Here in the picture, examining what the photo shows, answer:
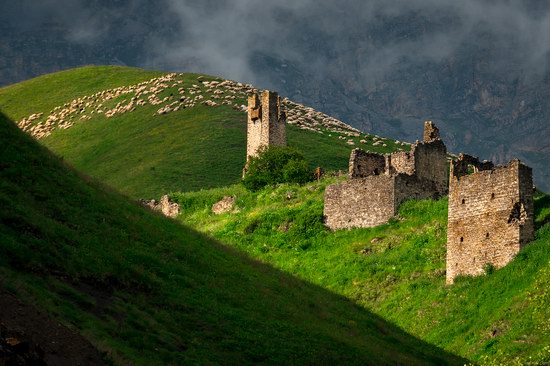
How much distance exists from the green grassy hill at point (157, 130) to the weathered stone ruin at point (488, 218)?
163ft

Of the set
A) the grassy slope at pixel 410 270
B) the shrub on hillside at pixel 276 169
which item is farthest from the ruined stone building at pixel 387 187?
the shrub on hillside at pixel 276 169

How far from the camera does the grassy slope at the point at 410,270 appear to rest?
4159 cm

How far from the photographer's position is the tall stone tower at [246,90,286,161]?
298 feet

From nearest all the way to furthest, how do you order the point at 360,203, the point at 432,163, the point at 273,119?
the point at 360,203, the point at 432,163, the point at 273,119

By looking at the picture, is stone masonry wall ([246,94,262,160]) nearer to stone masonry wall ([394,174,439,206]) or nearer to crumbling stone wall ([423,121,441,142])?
crumbling stone wall ([423,121,441,142])

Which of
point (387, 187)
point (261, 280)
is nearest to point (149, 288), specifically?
point (261, 280)

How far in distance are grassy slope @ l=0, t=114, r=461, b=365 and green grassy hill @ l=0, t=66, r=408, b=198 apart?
184ft

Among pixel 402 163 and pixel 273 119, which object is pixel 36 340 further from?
pixel 273 119

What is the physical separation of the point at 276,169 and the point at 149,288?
47117 millimetres

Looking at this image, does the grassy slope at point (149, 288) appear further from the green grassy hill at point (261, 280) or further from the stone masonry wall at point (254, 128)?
the stone masonry wall at point (254, 128)

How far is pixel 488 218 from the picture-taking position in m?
48.3

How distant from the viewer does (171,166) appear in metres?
107

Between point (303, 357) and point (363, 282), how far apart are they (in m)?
19.9

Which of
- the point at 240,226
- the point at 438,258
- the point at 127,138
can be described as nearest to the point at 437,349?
the point at 438,258
